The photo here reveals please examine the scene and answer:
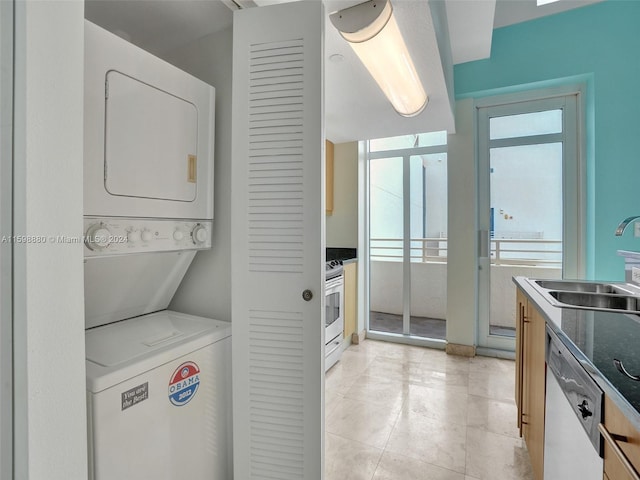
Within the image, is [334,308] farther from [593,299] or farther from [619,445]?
[619,445]

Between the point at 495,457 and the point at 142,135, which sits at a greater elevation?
the point at 142,135

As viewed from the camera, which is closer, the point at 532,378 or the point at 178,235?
the point at 178,235

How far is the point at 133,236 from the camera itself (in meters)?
1.11

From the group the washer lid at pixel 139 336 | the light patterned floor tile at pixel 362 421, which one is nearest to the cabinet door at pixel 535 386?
the light patterned floor tile at pixel 362 421

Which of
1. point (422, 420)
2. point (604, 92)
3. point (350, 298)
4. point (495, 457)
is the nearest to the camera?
point (495, 457)

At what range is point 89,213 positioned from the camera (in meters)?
0.99

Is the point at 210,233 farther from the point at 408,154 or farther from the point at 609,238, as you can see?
the point at 609,238

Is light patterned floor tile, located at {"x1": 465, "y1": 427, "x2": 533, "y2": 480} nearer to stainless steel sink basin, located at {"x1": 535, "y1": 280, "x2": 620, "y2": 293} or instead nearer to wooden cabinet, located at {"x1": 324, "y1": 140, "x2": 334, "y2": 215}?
stainless steel sink basin, located at {"x1": 535, "y1": 280, "x2": 620, "y2": 293}

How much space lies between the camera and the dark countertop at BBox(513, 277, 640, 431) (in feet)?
2.16

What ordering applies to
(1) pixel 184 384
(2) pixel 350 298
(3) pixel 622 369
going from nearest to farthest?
1. (3) pixel 622 369
2. (1) pixel 184 384
3. (2) pixel 350 298

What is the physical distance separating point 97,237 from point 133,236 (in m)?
0.13

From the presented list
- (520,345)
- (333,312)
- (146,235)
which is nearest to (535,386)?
(520,345)

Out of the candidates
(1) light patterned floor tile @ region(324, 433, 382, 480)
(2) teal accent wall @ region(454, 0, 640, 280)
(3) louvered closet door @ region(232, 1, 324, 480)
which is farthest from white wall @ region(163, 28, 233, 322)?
(2) teal accent wall @ region(454, 0, 640, 280)

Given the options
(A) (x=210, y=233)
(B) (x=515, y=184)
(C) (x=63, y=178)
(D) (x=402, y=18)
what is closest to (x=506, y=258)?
(B) (x=515, y=184)
